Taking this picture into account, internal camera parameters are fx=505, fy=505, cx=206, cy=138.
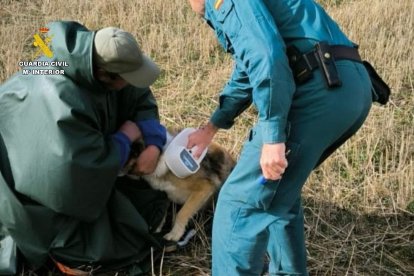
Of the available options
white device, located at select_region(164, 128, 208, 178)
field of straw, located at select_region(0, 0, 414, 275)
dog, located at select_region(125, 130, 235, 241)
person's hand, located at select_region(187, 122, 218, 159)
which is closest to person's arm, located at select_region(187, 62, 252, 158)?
person's hand, located at select_region(187, 122, 218, 159)

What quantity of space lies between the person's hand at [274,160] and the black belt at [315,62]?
0.36 meters

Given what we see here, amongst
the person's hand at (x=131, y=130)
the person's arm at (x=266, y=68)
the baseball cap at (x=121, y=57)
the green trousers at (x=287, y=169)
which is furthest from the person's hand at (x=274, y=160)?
the person's hand at (x=131, y=130)

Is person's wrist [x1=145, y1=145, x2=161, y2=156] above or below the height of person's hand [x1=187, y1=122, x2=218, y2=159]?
below

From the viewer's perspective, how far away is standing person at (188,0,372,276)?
7.29 feet

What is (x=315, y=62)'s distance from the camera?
2357mm

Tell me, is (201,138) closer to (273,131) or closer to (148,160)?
(148,160)

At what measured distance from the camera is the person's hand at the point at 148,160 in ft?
11.9

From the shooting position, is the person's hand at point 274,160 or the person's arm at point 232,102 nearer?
the person's hand at point 274,160

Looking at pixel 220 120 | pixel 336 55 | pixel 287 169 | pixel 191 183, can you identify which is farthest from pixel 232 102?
pixel 191 183

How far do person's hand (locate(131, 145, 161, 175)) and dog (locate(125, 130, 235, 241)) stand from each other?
0.22 feet

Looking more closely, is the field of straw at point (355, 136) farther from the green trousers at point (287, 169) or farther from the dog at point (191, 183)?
the green trousers at point (287, 169)

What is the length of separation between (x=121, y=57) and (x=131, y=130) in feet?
2.28

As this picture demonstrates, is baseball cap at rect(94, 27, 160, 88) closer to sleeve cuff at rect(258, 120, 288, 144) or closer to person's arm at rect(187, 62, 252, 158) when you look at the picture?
person's arm at rect(187, 62, 252, 158)

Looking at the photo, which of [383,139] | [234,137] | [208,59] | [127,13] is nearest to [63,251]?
[234,137]
